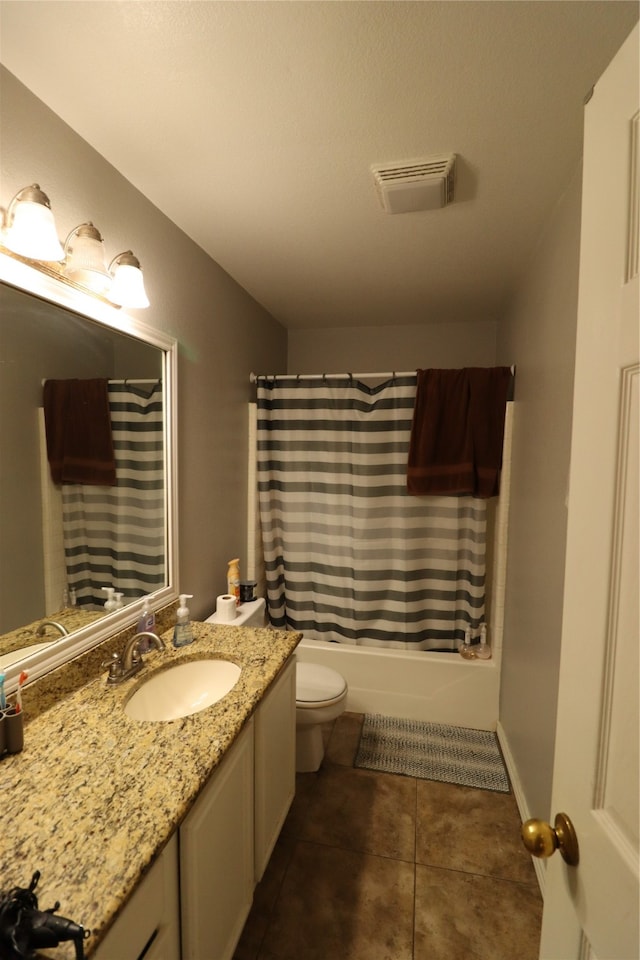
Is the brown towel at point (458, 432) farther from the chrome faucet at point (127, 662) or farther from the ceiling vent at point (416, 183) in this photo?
the chrome faucet at point (127, 662)

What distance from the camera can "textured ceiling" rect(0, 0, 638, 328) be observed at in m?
0.89

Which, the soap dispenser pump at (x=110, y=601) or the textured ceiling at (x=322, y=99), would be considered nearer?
the textured ceiling at (x=322, y=99)

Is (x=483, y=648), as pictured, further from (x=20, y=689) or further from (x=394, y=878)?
(x=20, y=689)

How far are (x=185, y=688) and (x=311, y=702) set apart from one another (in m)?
0.65

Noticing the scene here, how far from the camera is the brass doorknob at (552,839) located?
580 millimetres

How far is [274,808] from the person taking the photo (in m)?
1.40

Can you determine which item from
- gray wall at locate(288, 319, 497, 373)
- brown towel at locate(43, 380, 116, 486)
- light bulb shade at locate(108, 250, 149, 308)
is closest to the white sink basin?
brown towel at locate(43, 380, 116, 486)

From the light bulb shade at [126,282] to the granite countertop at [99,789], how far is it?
45.2 inches

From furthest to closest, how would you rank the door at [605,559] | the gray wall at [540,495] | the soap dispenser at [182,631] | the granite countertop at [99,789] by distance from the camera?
the soap dispenser at [182,631] < the gray wall at [540,495] < the granite countertop at [99,789] < the door at [605,559]

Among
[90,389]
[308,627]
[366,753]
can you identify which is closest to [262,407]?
[90,389]

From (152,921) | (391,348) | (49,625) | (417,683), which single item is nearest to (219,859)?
(152,921)

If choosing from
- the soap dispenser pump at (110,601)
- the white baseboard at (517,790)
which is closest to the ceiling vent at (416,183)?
the soap dispenser pump at (110,601)

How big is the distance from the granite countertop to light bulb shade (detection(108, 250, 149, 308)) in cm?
115

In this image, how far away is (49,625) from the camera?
115cm
